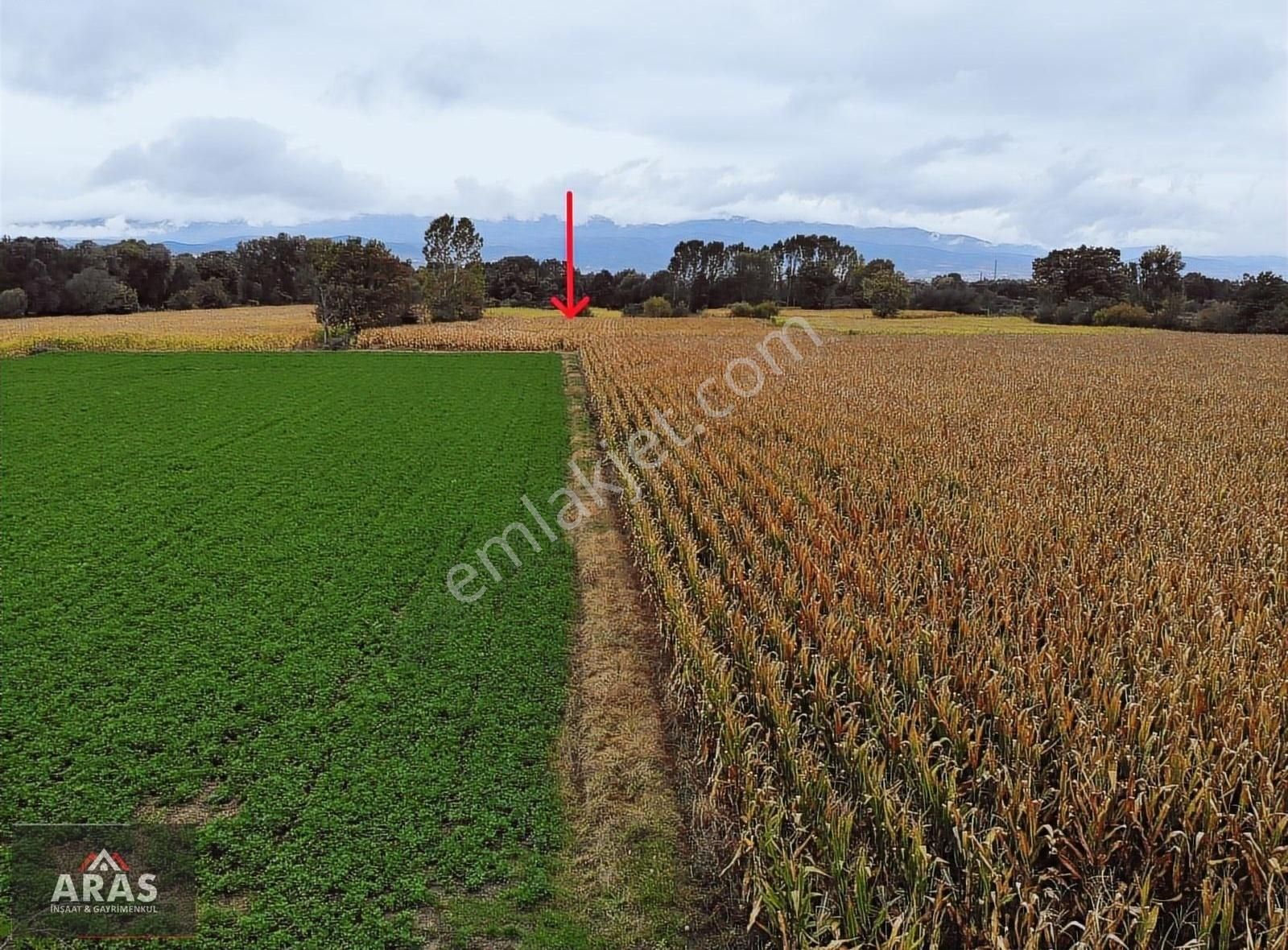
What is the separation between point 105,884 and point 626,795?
2.28m

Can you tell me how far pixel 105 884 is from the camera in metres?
3.39

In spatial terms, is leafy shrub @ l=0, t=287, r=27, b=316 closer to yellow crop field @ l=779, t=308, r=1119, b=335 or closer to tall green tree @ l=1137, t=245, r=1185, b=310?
yellow crop field @ l=779, t=308, r=1119, b=335

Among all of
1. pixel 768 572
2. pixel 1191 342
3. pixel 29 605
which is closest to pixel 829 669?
pixel 768 572

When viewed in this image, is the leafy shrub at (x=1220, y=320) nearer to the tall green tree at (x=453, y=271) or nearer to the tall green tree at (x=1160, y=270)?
the tall green tree at (x=1160, y=270)

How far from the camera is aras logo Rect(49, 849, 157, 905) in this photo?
3303 mm

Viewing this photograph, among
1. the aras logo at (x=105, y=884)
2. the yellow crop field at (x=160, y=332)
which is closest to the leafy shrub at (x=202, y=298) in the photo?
the yellow crop field at (x=160, y=332)

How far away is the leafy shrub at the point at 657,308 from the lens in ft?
169

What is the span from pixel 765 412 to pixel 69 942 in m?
10.8

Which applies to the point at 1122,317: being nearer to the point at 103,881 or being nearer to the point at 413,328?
the point at 413,328

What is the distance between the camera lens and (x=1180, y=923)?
106 inches

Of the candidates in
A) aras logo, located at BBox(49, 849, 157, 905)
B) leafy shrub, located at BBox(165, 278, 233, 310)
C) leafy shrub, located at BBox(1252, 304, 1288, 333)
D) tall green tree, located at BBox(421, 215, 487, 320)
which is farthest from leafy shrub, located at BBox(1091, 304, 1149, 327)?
leafy shrub, located at BBox(165, 278, 233, 310)

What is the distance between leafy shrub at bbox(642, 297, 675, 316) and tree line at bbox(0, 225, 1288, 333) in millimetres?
91

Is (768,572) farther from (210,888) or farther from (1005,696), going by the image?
(210,888)

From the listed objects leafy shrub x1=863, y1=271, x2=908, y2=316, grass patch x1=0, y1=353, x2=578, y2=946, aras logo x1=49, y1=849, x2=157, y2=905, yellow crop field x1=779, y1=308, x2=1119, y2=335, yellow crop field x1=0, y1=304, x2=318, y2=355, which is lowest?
aras logo x1=49, y1=849, x2=157, y2=905
